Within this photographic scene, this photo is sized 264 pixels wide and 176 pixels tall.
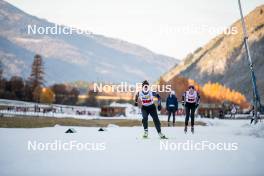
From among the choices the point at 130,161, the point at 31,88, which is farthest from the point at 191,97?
the point at 31,88

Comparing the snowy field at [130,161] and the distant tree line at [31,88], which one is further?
the distant tree line at [31,88]

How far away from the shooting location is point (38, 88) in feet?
490

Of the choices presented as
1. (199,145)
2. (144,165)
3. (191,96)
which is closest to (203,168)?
(144,165)

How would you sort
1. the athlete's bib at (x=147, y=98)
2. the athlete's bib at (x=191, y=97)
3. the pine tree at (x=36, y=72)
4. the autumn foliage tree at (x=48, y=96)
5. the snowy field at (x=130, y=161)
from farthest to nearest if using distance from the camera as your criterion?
the autumn foliage tree at (x=48, y=96) → the pine tree at (x=36, y=72) → the athlete's bib at (x=191, y=97) → the athlete's bib at (x=147, y=98) → the snowy field at (x=130, y=161)

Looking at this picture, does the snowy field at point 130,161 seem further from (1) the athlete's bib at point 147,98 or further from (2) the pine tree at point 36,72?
(2) the pine tree at point 36,72

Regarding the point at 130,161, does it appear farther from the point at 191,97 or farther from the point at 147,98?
the point at 191,97

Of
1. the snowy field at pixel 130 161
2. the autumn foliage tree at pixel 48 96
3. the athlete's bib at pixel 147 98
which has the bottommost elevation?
the snowy field at pixel 130 161

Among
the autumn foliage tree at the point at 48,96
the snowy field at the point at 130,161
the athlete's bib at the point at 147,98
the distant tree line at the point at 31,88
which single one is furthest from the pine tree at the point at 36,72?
the snowy field at the point at 130,161

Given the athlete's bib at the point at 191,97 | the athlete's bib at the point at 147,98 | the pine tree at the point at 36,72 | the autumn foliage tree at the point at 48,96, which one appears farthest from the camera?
the autumn foliage tree at the point at 48,96

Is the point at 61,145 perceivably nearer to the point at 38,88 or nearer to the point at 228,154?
the point at 228,154

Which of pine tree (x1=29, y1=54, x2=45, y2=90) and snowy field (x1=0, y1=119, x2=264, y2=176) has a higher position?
pine tree (x1=29, y1=54, x2=45, y2=90)

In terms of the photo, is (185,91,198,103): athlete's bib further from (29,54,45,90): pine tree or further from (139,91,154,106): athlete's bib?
(29,54,45,90): pine tree

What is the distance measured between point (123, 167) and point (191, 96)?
10.7 metres

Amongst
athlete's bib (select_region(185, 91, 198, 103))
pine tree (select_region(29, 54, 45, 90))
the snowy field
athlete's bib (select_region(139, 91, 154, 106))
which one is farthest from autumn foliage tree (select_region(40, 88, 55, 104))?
the snowy field
